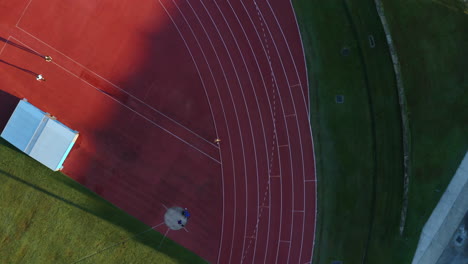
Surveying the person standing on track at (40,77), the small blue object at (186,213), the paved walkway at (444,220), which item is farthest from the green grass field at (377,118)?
the person standing on track at (40,77)

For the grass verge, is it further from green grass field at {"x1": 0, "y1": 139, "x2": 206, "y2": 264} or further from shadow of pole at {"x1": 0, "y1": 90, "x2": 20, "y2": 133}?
shadow of pole at {"x1": 0, "y1": 90, "x2": 20, "y2": 133}

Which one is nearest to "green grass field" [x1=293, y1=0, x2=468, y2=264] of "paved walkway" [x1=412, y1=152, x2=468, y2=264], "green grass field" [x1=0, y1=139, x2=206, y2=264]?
"paved walkway" [x1=412, y1=152, x2=468, y2=264]

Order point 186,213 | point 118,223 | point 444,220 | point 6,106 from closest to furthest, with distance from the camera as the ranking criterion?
point 444,220 < point 186,213 < point 118,223 < point 6,106

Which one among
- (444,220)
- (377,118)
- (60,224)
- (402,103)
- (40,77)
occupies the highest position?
(402,103)

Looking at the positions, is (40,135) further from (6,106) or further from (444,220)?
(444,220)

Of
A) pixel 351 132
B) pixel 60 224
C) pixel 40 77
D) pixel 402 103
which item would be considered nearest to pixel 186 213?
pixel 60 224

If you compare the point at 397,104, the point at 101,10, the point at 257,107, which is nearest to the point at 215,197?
the point at 257,107

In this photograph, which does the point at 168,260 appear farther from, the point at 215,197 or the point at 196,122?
the point at 196,122
